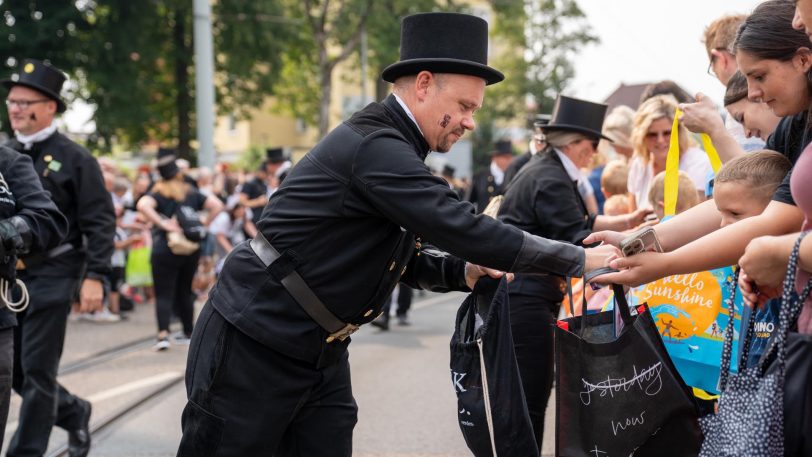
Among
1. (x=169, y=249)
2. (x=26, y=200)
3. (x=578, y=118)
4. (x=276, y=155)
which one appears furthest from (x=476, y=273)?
(x=276, y=155)

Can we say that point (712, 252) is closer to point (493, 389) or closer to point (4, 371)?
point (493, 389)

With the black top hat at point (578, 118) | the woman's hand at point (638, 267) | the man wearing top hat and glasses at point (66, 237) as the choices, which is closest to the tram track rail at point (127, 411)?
the man wearing top hat and glasses at point (66, 237)

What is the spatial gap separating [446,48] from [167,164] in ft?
25.0

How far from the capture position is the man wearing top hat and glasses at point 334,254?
3012 mm

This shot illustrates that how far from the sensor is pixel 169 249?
986cm

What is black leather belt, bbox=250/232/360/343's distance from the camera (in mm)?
3127

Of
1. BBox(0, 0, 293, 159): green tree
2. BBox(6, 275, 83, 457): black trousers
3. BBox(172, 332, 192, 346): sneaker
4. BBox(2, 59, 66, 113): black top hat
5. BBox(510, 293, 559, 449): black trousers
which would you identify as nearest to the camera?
BBox(510, 293, 559, 449): black trousers

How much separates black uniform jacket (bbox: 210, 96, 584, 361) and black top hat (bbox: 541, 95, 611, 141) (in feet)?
6.37

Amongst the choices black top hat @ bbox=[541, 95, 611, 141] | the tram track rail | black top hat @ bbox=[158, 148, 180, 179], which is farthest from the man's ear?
black top hat @ bbox=[158, 148, 180, 179]

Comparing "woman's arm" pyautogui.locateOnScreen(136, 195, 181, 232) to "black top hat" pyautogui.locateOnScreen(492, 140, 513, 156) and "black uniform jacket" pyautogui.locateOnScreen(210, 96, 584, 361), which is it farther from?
"black uniform jacket" pyautogui.locateOnScreen(210, 96, 584, 361)

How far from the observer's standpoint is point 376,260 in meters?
3.20

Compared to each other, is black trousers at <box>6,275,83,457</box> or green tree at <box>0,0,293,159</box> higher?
green tree at <box>0,0,293,159</box>

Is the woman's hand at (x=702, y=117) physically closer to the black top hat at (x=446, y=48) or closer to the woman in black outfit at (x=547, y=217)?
the woman in black outfit at (x=547, y=217)

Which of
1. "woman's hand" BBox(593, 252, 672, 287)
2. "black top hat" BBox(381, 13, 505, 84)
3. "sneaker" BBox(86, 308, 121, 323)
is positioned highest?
"black top hat" BBox(381, 13, 505, 84)
